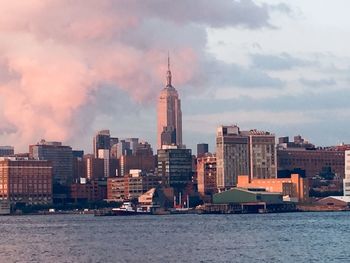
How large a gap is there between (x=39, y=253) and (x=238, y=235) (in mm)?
33192

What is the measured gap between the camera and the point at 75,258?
91.5 m

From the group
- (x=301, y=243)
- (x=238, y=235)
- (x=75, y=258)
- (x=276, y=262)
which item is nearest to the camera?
(x=276, y=262)

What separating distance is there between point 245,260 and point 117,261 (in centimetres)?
1052

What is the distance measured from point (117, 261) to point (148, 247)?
56.5ft

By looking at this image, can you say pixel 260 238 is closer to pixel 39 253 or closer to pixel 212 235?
pixel 212 235

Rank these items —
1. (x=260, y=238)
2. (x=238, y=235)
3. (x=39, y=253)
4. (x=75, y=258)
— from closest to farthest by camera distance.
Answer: (x=75, y=258), (x=39, y=253), (x=260, y=238), (x=238, y=235)

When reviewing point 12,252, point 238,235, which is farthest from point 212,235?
point 12,252

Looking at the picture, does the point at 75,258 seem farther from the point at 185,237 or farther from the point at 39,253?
the point at 185,237

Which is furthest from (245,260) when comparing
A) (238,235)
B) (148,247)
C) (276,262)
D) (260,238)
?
(238,235)

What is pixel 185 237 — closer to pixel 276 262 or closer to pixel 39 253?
pixel 39 253

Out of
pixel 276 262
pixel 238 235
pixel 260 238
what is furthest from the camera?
pixel 238 235

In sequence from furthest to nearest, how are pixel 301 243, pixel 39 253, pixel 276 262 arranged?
1. pixel 301 243
2. pixel 39 253
3. pixel 276 262

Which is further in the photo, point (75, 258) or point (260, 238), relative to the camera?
point (260, 238)

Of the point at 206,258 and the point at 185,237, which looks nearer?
the point at 206,258
